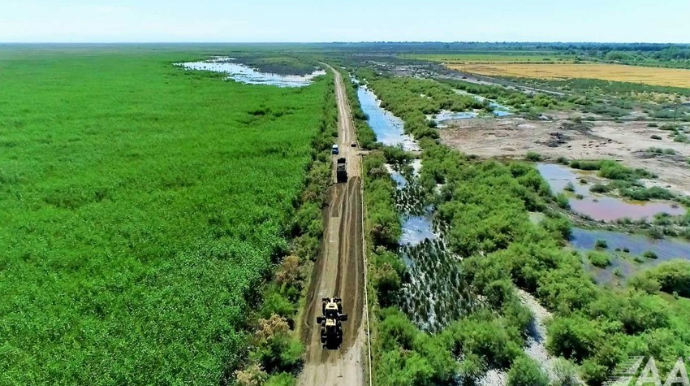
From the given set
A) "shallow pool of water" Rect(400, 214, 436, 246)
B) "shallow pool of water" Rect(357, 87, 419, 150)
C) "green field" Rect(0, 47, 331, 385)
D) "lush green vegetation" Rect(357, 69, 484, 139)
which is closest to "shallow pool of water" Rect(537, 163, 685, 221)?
"shallow pool of water" Rect(400, 214, 436, 246)

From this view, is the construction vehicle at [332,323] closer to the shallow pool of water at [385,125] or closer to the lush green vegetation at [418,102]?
the shallow pool of water at [385,125]

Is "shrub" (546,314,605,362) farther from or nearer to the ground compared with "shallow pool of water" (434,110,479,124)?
nearer to the ground

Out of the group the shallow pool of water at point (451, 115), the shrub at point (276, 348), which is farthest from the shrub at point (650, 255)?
the shallow pool of water at point (451, 115)

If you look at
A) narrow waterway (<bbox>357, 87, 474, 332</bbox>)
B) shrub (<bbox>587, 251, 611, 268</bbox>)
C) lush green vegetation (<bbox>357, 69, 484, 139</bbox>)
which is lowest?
narrow waterway (<bbox>357, 87, 474, 332</bbox>)

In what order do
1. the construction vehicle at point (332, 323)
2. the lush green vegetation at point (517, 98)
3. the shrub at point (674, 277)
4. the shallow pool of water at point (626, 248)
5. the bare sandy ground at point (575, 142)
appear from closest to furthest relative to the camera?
1. the construction vehicle at point (332, 323)
2. the shrub at point (674, 277)
3. the shallow pool of water at point (626, 248)
4. the bare sandy ground at point (575, 142)
5. the lush green vegetation at point (517, 98)

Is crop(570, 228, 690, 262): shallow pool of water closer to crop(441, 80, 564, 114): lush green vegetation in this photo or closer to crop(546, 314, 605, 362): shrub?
crop(546, 314, 605, 362): shrub

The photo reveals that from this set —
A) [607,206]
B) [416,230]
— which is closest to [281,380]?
[416,230]

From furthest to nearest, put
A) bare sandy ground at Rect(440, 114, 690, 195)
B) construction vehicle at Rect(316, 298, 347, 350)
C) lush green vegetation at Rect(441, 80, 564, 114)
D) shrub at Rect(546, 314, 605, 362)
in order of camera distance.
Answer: lush green vegetation at Rect(441, 80, 564, 114) → bare sandy ground at Rect(440, 114, 690, 195) → construction vehicle at Rect(316, 298, 347, 350) → shrub at Rect(546, 314, 605, 362)
